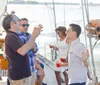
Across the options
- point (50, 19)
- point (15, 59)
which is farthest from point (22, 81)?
point (50, 19)

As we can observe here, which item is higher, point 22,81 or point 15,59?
point 15,59

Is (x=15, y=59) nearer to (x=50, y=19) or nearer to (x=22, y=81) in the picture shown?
(x=22, y=81)

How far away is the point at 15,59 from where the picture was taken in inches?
139

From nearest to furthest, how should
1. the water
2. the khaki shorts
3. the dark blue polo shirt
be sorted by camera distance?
the dark blue polo shirt < the khaki shorts < the water

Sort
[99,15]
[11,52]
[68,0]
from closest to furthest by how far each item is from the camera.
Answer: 1. [11,52]
2. [68,0]
3. [99,15]

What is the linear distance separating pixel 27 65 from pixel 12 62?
6.4 inches

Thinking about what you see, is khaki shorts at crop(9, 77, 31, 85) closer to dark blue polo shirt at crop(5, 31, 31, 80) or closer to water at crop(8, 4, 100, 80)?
dark blue polo shirt at crop(5, 31, 31, 80)

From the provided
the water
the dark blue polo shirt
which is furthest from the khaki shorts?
the water

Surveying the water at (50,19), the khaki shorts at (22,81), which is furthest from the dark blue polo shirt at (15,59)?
the water at (50,19)

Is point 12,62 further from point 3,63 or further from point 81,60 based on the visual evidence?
point 3,63

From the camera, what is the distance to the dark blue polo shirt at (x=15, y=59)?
3.45 metres

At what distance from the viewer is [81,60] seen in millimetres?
3869

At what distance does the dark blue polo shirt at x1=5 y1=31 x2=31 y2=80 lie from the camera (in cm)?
345

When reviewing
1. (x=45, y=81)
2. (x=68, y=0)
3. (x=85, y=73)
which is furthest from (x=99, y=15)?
(x=85, y=73)
